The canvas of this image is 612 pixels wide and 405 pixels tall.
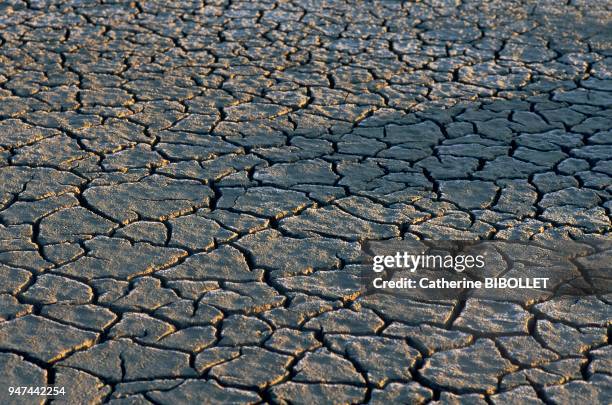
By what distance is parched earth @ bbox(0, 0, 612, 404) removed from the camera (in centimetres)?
362

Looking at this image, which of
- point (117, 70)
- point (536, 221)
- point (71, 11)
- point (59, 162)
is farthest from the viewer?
point (71, 11)

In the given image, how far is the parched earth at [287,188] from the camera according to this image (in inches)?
143

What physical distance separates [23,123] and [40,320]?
2094mm

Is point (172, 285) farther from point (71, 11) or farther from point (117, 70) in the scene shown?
point (71, 11)

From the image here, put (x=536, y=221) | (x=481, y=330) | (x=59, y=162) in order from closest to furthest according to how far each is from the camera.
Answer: (x=481, y=330), (x=536, y=221), (x=59, y=162)

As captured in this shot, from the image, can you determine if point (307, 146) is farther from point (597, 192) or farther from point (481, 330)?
point (481, 330)

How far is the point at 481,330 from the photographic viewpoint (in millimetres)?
3834

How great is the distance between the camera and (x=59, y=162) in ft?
17.1

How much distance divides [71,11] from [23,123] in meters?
2.15

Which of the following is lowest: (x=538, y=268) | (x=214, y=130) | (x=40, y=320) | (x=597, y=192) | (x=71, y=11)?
(x=40, y=320)

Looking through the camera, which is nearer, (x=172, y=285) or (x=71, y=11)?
(x=172, y=285)

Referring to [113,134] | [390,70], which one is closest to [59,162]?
[113,134]

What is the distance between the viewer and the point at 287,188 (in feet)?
16.3

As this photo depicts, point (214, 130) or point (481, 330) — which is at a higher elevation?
point (214, 130)
